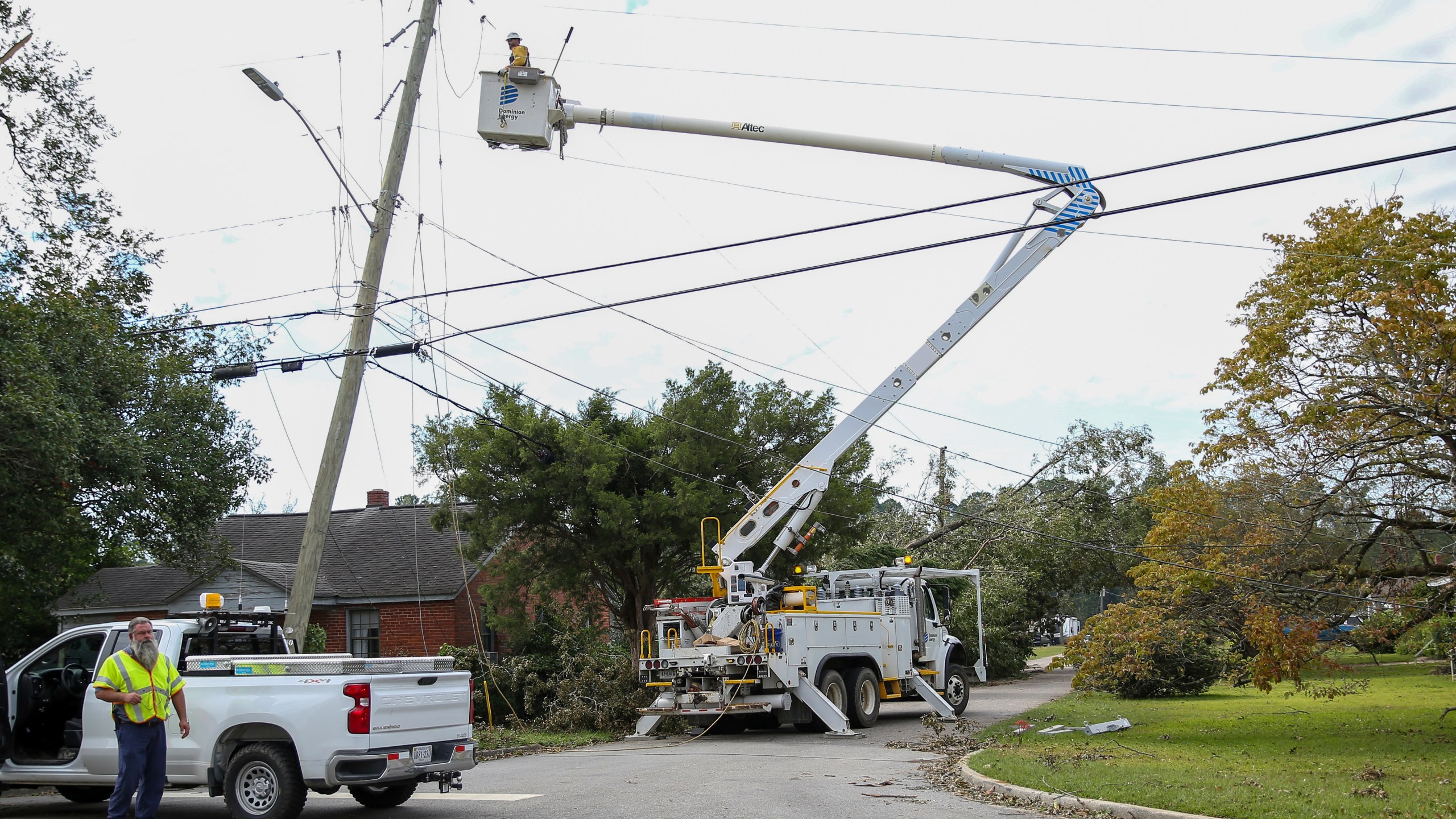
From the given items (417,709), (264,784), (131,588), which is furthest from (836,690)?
(131,588)

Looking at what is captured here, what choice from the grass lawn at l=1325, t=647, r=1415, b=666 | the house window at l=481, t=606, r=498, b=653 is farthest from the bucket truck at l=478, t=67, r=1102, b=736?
the grass lawn at l=1325, t=647, r=1415, b=666

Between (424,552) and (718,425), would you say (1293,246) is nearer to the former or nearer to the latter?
(718,425)

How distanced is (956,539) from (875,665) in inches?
664

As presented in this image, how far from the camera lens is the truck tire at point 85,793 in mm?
10320

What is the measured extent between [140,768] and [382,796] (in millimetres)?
2364

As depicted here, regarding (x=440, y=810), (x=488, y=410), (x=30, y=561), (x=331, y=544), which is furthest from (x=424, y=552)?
(x=440, y=810)

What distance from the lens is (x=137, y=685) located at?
8352 mm

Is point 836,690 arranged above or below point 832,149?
below

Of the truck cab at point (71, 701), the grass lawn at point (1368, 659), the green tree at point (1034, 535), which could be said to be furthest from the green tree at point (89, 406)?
the grass lawn at point (1368, 659)

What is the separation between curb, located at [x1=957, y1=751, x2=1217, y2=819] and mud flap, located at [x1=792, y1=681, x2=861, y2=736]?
5121 mm

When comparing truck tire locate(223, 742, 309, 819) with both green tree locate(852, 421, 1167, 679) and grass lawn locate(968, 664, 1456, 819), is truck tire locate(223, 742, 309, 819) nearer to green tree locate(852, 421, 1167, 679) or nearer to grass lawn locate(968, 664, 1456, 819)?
grass lawn locate(968, 664, 1456, 819)

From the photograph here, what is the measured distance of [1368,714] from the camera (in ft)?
55.3

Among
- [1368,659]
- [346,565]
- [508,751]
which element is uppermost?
[346,565]

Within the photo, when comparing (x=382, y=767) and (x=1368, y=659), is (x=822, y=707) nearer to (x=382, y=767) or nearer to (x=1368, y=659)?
(x=382, y=767)
